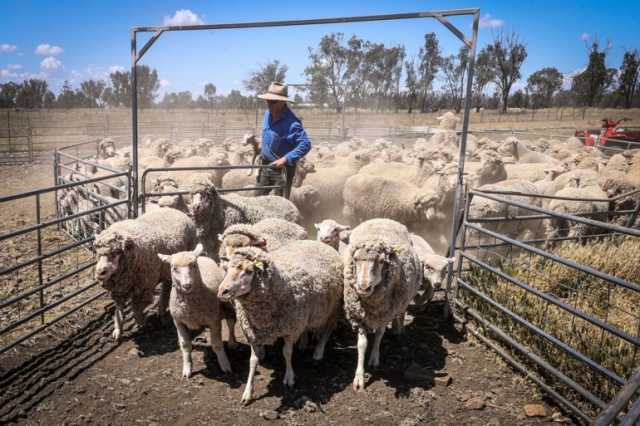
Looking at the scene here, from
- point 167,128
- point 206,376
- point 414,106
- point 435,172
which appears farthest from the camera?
point 414,106

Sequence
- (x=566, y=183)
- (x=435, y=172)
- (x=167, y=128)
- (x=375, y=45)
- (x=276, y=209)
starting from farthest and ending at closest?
1. (x=375, y=45)
2. (x=167, y=128)
3. (x=566, y=183)
4. (x=435, y=172)
5. (x=276, y=209)

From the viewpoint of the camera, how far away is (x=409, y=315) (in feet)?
19.0

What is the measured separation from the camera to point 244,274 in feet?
12.4

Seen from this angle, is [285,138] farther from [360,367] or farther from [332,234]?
[360,367]

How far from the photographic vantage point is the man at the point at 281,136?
23.0 ft

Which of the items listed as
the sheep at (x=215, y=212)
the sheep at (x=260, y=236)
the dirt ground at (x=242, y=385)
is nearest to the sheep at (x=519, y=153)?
the sheep at (x=215, y=212)

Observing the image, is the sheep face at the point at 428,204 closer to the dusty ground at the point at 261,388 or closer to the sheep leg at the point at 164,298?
the dusty ground at the point at 261,388

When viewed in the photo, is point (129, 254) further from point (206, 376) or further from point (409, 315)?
point (409, 315)

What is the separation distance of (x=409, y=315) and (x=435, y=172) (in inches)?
142

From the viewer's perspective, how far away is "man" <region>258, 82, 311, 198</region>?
23.0ft

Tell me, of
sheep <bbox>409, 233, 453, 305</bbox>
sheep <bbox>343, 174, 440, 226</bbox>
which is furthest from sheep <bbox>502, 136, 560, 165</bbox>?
sheep <bbox>409, 233, 453, 305</bbox>

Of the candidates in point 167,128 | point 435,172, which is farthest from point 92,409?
point 167,128

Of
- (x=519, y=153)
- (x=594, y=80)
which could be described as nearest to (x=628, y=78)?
(x=594, y=80)

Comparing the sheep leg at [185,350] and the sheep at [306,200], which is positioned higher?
the sheep at [306,200]
